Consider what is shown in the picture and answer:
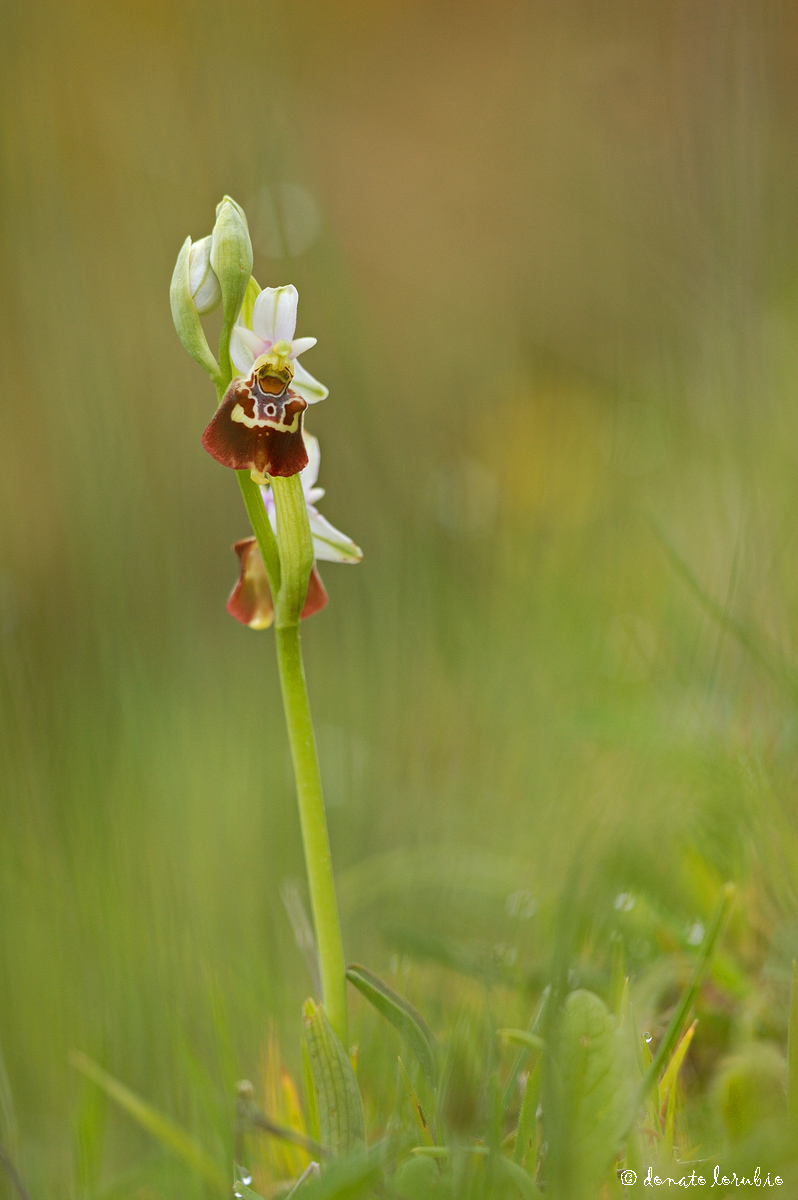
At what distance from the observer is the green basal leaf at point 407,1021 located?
0.65 meters

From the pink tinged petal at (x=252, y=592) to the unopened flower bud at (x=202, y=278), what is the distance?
0.65ft

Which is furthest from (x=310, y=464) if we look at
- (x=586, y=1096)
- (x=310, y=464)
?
(x=586, y=1096)

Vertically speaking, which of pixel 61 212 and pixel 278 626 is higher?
pixel 61 212

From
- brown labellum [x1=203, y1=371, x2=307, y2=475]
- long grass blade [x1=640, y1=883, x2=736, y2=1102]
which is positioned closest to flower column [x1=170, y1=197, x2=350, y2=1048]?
brown labellum [x1=203, y1=371, x2=307, y2=475]

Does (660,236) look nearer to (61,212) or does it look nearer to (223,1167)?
(61,212)

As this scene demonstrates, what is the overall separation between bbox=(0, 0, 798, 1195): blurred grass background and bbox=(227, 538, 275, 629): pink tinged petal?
242 mm

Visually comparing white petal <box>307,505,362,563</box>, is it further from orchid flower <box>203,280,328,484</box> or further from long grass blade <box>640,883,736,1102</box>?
long grass blade <box>640,883,736,1102</box>

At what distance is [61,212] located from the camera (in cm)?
142

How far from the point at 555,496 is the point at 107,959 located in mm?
1342

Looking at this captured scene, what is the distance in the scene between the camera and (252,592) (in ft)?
2.62

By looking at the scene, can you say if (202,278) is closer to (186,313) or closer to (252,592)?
(186,313)

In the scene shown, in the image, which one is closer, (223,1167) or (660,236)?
(223,1167)

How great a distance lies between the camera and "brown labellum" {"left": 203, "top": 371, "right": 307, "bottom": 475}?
691mm

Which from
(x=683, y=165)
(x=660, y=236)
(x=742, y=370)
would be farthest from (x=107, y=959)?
(x=660, y=236)
